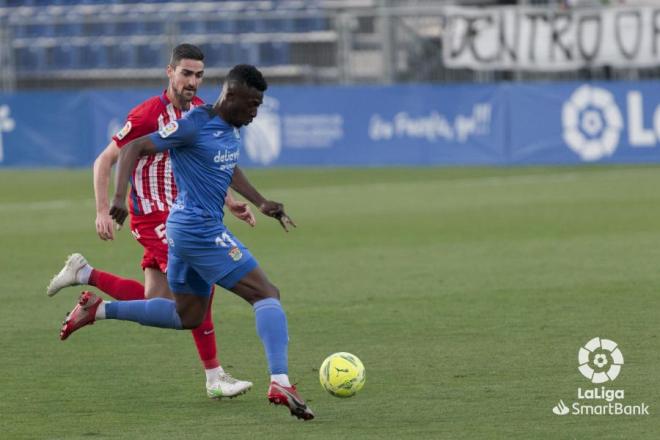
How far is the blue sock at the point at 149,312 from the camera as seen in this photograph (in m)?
7.85

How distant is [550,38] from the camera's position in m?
28.0

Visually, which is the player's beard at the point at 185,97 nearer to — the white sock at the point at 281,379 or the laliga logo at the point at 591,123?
the white sock at the point at 281,379

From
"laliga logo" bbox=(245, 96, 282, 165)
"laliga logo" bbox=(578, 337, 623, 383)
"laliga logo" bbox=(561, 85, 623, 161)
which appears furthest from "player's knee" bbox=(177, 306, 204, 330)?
"laliga logo" bbox=(245, 96, 282, 165)

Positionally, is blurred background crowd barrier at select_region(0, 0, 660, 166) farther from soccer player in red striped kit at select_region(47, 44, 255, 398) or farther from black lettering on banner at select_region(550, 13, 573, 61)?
soccer player in red striped kit at select_region(47, 44, 255, 398)

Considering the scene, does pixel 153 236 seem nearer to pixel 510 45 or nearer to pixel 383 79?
pixel 510 45

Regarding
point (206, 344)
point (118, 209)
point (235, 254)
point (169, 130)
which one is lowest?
point (206, 344)

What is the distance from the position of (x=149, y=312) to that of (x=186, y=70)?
1454mm

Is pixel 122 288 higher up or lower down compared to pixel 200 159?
lower down

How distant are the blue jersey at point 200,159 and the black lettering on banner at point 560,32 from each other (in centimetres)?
2116

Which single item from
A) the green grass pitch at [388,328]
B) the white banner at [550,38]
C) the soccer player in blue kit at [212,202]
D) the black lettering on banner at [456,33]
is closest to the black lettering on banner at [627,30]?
the white banner at [550,38]

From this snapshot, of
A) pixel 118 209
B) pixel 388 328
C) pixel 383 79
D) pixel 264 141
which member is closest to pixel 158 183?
pixel 118 209

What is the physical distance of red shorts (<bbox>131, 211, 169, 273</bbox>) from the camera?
27.2 feet

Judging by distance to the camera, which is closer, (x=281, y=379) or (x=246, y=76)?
(x=281, y=379)

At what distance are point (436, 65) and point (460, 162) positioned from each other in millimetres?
2820
